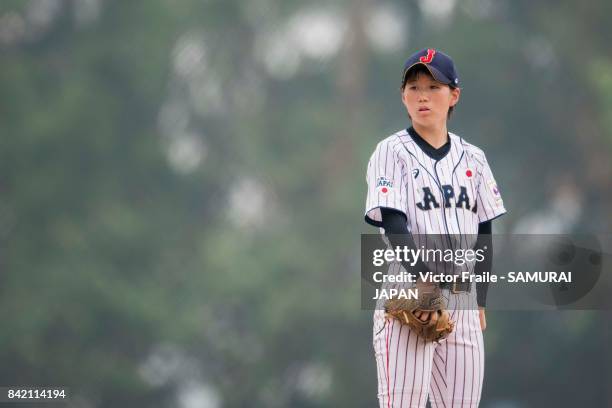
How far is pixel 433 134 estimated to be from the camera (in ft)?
12.0

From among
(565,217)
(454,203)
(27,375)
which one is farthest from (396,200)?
(565,217)

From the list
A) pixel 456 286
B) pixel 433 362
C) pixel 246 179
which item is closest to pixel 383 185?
pixel 456 286

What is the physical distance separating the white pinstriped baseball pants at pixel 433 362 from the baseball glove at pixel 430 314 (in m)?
0.06

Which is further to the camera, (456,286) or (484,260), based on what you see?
(484,260)

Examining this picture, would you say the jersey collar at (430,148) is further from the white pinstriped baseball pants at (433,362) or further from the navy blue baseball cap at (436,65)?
the white pinstriped baseball pants at (433,362)

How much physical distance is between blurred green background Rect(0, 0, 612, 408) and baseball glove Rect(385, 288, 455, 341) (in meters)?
13.3

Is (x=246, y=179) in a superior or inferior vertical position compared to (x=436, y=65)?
superior

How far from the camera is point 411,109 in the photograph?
3.62 metres

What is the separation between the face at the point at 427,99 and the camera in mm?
3576

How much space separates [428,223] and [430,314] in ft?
1.01

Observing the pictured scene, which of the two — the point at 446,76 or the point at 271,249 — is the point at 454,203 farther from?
the point at 271,249

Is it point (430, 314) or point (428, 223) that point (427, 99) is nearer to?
point (428, 223)

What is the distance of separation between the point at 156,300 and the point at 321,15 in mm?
5971

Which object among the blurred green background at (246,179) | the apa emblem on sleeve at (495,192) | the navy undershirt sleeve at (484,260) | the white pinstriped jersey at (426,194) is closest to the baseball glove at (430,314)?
the white pinstriped jersey at (426,194)
